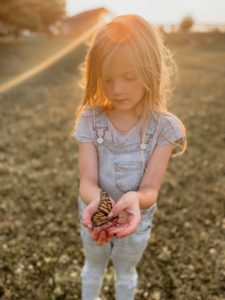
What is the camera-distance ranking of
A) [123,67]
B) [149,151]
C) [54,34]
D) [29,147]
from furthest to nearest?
[54,34]
[29,147]
[149,151]
[123,67]

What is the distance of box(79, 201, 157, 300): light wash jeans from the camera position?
3263 millimetres

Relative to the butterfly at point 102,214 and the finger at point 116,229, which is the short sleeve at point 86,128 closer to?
the butterfly at point 102,214

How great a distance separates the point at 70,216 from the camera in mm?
6480

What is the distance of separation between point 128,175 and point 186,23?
50.2 metres

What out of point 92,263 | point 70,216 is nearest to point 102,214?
point 92,263

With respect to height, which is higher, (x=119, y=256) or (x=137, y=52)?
(x=137, y=52)

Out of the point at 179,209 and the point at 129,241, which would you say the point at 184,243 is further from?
the point at 129,241

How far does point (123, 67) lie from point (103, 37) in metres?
0.21

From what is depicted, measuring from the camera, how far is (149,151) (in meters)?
2.93

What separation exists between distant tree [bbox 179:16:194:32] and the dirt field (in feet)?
130

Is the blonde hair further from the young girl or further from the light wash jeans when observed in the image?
the light wash jeans

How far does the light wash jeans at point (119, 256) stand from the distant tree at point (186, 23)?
4913cm

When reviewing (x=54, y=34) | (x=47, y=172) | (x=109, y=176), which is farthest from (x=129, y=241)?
(x=54, y=34)

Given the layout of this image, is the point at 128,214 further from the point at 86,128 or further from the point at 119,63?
the point at 119,63
